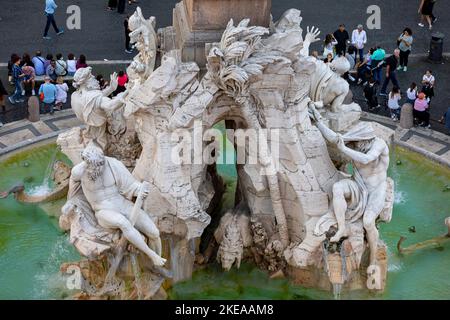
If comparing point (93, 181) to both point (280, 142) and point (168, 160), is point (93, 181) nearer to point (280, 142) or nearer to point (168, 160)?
point (168, 160)

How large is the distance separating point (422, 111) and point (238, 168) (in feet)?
25.1

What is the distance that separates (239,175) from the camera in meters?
20.5

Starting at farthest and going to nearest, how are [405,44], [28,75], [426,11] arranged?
[426,11] < [405,44] < [28,75]

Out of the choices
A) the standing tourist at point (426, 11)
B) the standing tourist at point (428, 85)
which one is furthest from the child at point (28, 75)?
the standing tourist at point (426, 11)

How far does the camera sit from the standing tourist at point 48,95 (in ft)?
87.1

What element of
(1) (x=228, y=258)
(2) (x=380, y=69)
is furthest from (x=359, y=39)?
(1) (x=228, y=258)

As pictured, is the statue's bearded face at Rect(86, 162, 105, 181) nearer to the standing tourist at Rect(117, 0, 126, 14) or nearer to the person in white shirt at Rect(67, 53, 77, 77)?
the person in white shirt at Rect(67, 53, 77, 77)

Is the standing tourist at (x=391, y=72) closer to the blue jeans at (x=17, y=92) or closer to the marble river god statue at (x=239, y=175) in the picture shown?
the marble river god statue at (x=239, y=175)

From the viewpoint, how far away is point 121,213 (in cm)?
1827

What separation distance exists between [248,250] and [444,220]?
15.6 ft

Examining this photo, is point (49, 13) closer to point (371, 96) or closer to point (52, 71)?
point (52, 71)

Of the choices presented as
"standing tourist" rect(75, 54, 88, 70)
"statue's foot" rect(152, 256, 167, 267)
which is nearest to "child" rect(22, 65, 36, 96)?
"standing tourist" rect(75, 54, 88, 70)

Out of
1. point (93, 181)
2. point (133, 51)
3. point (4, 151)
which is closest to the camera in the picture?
point (93, 181)
